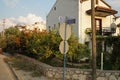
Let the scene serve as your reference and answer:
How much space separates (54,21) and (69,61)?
75.9ft

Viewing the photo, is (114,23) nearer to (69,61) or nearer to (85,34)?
(85,34)

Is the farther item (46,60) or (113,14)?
(113,14)

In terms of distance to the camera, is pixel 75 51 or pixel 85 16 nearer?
pixel 75 51

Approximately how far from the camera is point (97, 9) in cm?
3328

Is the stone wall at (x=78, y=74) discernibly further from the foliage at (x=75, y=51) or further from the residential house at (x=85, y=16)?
the residential house at (x=85, y=16)

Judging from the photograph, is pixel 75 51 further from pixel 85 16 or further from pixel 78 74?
pixel 85 16

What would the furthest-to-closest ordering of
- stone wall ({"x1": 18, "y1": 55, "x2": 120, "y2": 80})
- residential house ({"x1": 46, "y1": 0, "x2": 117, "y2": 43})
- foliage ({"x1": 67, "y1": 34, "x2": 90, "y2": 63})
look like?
Answer: residential house ({"x1": 46, "y1": 0, "x2": 117, "y2": 43})
foliage ({"x1": 67, "y1": 34, "x2": 90, "y2": 63})
stone wall ({"x1": 18, "y1": 55, "x2": 120, "y2": 80})

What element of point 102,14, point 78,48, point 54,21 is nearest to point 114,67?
point 78,48

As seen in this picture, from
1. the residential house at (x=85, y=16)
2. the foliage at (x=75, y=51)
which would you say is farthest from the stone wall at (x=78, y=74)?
the residential house at (x=85, y=16)

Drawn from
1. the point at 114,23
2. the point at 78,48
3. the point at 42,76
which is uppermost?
the point at 114,23

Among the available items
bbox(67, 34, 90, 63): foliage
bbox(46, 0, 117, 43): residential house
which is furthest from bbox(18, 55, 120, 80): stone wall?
bbox(46, 0, 117, 43): residential house

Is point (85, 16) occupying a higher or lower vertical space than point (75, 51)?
higher

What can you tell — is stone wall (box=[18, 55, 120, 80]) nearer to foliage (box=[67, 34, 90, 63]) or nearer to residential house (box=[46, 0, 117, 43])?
foliage (box=[67, 34, 90, 63])

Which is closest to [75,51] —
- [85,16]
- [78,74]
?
[78,74]
